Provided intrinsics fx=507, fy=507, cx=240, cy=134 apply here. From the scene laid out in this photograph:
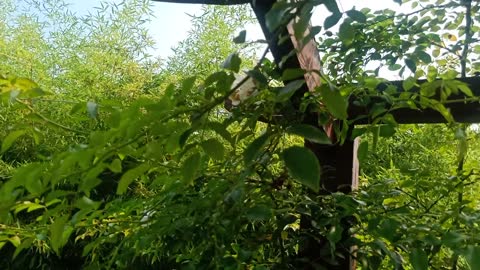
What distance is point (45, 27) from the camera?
2.18 metres

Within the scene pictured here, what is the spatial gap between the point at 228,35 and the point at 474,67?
1.11m

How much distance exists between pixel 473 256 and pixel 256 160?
260 millimetres

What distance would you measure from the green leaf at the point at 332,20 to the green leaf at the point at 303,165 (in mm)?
116

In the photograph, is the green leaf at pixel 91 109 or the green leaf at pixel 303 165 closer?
the green leaf at pixel 303 165

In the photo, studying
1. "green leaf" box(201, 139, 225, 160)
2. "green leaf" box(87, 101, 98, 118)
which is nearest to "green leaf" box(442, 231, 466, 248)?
"green leaf" box(201, 139, 225, 160)

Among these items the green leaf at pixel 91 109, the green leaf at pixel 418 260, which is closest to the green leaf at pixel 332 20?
the green leaf at pixel 91 109

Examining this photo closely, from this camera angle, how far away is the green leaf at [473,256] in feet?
1.79

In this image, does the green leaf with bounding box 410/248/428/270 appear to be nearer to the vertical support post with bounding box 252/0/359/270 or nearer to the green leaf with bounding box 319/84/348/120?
the vertical support post with bounding box 252/0/359/270

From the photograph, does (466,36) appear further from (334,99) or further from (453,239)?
(334,99)

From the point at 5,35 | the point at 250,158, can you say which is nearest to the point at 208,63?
the point at 5,35

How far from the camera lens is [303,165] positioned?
0.35m

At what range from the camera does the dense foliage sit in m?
0.43

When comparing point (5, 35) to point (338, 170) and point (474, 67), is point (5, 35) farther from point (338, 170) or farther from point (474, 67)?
point (474, 67)

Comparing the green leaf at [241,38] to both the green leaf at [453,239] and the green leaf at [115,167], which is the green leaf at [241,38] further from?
the green leaf at [453,239]
